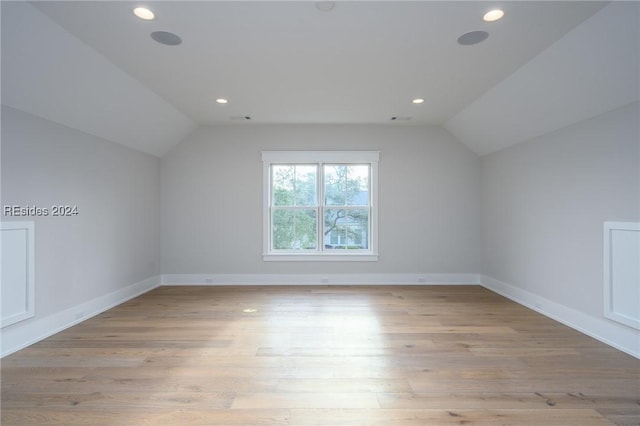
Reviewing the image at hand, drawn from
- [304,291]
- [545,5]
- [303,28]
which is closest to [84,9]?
[303,28]

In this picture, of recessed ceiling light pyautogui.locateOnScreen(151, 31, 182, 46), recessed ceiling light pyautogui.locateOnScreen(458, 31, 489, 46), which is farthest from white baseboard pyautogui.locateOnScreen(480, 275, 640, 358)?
recessed ceiling light pyautogui.locateOnScreen(151, 31, 182, 46)

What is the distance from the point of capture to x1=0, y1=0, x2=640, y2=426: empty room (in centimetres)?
209

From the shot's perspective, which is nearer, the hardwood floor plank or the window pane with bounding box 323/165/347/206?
the hardwood floor plank

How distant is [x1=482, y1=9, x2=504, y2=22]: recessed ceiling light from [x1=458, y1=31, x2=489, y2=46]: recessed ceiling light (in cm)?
16

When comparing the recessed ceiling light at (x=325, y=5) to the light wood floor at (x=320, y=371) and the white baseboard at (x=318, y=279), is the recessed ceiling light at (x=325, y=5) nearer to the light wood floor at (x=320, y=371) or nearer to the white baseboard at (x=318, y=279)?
the light wood floor at (x=320, y=371)

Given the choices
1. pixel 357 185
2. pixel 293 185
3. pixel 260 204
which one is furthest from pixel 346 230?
pixel 260 204

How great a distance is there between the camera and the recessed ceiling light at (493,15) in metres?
2.13

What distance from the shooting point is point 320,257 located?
505 cm

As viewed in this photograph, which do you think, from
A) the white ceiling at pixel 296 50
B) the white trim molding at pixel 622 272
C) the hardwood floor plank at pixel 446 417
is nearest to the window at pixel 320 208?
the white ceiling at pixel 296 50

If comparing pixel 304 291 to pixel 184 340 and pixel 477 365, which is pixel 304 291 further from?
pixel 477 365

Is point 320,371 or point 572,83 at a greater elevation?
point 572,83

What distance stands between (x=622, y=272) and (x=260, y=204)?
4.51m

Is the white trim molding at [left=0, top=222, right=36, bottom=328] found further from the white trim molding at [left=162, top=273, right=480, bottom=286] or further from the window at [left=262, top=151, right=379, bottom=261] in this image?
the window at [left=262, top=151, right=379, bottom=261]

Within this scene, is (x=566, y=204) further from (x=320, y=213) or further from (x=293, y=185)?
(x=293, y=185)
